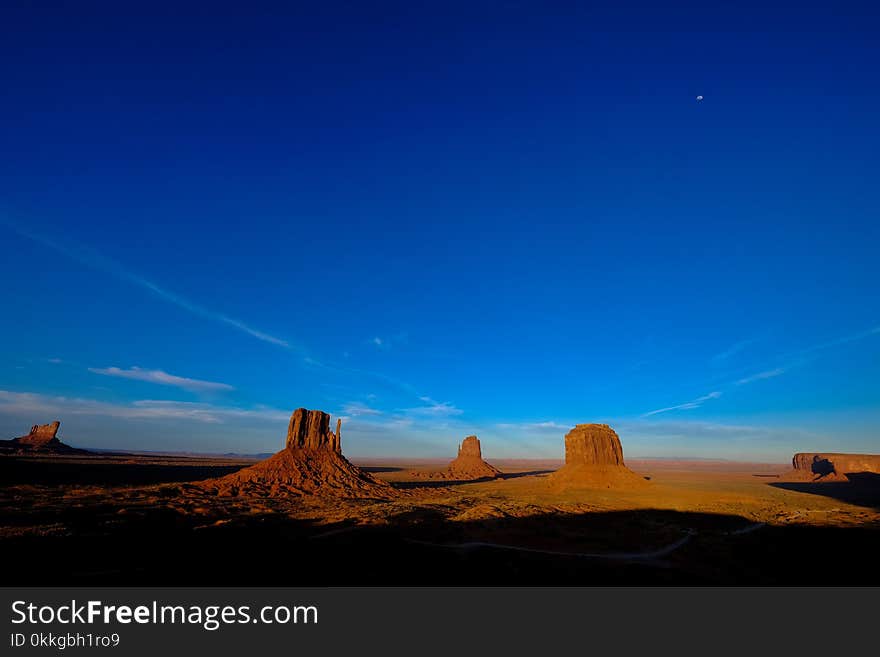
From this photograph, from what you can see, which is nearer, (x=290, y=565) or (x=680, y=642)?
(x=680, y=642)

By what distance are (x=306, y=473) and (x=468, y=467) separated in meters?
82.4

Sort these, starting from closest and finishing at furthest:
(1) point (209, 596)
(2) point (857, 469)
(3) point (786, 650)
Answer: (3) point (786, 650)
(1) point (209, 596)
(2) point (857, 469)

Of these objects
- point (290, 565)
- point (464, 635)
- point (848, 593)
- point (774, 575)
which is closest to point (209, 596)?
point (290, 565)

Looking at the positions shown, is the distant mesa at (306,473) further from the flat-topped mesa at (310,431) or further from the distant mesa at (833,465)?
the distant mesa at (833,465)

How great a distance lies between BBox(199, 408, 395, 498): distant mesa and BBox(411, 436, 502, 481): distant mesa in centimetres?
6148

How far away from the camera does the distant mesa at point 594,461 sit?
7106cm

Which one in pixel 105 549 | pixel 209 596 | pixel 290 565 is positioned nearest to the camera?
pixel 209 596

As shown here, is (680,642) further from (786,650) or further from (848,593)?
(848,593)

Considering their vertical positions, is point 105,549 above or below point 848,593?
below

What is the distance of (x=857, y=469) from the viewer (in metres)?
108

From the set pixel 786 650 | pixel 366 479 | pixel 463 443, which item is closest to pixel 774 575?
pixel 786 650

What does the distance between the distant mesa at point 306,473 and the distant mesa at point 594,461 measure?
37.0 meters

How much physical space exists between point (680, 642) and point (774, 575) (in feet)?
40.8

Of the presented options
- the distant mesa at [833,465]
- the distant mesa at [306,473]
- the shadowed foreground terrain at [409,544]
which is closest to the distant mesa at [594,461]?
the shadowed foreground terrain at [409,544]
